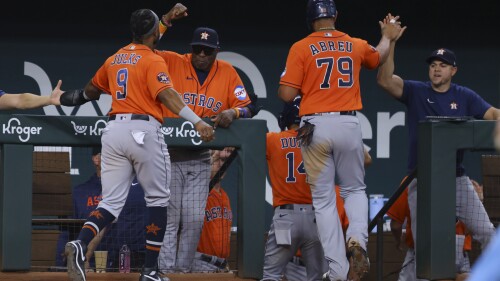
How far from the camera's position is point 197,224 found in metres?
6.14

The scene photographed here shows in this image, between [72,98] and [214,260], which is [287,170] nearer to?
[214,260]

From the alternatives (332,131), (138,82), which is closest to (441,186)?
(332,131)

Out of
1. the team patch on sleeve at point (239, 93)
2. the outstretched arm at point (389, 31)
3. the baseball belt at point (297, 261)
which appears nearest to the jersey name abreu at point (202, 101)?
the team patch on sleeve at point (239, 93)

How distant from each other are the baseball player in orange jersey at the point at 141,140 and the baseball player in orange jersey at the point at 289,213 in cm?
103

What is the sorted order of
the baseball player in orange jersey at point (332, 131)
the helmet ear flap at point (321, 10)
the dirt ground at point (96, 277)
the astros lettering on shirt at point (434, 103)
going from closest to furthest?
1. the baseball player in orange jersey at point (332, 131)
2. the dirt ground at point (96, 277)
3. the helmet ear flap at point (321, 10)
4. the astros lettering on shirt at point (434, 103)

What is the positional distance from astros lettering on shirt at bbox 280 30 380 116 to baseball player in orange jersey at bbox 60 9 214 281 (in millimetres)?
651

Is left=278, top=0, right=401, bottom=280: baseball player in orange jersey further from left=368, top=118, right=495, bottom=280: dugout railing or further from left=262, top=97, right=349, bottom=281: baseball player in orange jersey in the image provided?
left=262, top=97, right=349, bottom=281: baseball player in orange jersey

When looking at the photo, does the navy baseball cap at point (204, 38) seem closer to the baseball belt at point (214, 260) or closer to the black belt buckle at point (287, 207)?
the black belt buckle at point (287, 207)

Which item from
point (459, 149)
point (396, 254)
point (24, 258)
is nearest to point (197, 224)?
point (24, 258)

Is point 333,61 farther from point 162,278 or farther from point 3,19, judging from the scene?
point 3,19

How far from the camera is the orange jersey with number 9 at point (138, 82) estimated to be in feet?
18.3

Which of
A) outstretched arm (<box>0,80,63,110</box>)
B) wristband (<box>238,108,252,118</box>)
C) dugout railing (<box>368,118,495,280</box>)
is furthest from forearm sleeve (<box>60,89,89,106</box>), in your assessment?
dugout railing (<box>368,118,495,280</box>)

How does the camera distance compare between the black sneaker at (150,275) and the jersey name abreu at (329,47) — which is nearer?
the black sneaker at (150,275)

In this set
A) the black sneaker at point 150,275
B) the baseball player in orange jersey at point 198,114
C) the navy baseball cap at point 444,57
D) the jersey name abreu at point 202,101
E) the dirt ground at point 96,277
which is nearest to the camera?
the black sneaker at point 150,275
